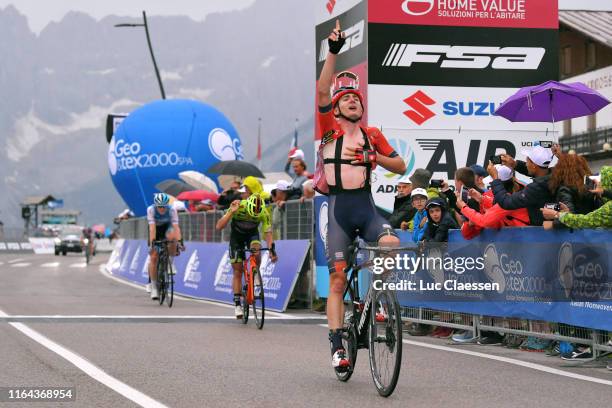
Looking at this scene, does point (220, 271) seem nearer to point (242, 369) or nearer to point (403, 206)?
point (403, 206)

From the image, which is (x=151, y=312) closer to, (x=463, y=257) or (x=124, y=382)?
(x=463, y=257)

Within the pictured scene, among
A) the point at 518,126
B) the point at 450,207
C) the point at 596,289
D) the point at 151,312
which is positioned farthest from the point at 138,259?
the point at 596,289

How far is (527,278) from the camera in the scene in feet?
33.9

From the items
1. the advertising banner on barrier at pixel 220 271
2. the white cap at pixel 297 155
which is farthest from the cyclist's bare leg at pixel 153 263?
the white cap at pixel 297 155

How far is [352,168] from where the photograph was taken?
7887 mm

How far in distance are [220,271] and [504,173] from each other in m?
9.31

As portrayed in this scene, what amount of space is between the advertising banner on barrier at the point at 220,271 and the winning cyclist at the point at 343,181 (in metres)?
8.59

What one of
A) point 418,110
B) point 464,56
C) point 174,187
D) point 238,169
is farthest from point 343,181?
point 174,187

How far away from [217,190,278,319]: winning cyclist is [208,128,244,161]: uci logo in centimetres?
2819

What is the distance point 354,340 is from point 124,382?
1.68m

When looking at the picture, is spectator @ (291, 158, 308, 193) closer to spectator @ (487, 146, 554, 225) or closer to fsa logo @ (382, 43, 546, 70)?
fsa logo @ (382, 43, 546, 70)

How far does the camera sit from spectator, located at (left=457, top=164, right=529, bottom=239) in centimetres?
1087

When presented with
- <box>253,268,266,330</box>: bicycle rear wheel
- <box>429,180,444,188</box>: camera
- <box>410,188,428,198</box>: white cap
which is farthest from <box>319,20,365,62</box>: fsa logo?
<box>253,268,266,330</box>: bicycle rear wheel

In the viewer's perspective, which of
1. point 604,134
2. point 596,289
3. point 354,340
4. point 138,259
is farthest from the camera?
point 604,134
